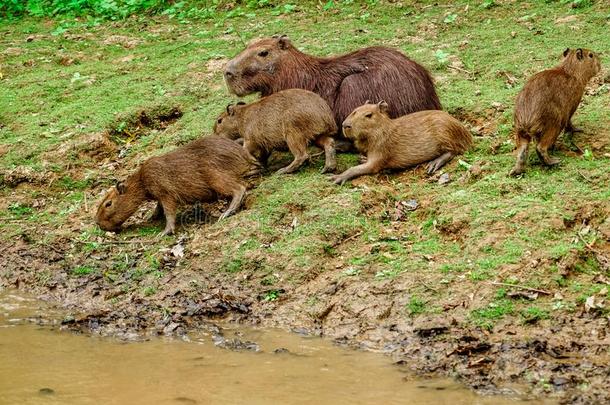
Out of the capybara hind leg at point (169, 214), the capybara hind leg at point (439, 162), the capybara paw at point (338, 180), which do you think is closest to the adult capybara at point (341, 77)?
the capybara hind leg at point (439, 162)

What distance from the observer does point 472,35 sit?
9555 millimetres

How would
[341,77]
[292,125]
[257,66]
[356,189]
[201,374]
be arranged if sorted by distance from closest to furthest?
[201,374], [356,189], [292,125], [341,77], [257,66]

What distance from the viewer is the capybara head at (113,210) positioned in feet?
22.5

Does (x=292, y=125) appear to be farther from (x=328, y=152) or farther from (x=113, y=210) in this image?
(x=113, y=210)

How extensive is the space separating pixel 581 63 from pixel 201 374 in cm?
363

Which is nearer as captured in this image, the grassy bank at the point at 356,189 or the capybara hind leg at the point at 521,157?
the grassy bank at the point at 356,189

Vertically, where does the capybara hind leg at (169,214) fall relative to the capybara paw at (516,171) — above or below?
below

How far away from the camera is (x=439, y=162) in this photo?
22.1 feet

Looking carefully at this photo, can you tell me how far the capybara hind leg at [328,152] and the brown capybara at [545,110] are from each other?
1427 millimetres

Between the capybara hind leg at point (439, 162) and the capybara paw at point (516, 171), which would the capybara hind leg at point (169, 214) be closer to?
the capybara hind leg at point (439, 162)

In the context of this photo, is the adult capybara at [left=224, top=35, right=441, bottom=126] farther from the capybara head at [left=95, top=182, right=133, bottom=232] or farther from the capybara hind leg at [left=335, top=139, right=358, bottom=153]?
the capybara head at [left=95, top=182, right=133, bottom=232]

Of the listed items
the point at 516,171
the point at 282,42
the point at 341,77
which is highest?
the point at 282,42

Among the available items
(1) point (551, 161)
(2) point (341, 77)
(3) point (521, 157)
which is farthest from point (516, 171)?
(2) point (341, 77)

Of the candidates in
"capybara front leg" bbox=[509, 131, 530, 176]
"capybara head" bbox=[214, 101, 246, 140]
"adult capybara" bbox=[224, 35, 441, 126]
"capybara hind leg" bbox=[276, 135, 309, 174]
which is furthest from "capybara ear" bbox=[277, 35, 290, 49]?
"capybara front leg" bbox=[509, 131, 530, 176]
